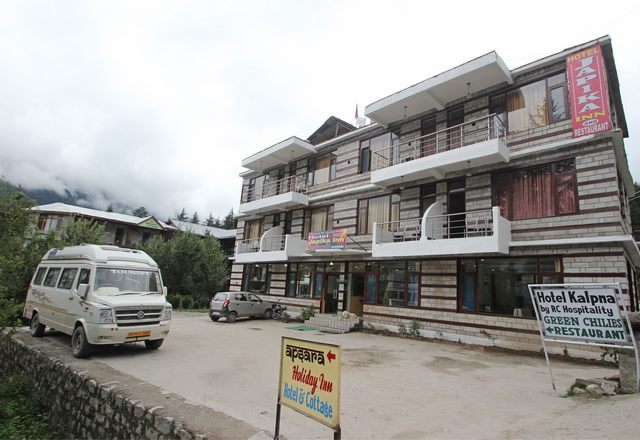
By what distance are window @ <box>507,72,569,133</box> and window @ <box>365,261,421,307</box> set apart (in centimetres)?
650

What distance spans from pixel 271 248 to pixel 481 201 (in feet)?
41.3

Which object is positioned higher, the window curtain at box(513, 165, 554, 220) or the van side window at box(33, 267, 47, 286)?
the window curtain at box(513, 165, 554, 220)

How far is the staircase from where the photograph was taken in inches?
621

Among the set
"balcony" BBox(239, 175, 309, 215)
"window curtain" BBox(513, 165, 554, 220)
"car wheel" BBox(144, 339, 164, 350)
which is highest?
"balcony" BBox(239, 175, 309, 215)

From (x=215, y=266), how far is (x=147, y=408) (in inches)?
874

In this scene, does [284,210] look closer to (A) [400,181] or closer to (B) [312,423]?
(A) [400,181]

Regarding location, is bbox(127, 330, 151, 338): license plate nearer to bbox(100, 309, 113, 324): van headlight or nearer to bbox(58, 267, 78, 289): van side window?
bbox(100, 309, 113, 324): van headlight

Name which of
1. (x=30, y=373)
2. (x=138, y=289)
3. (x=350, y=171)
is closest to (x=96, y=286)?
(x=138, y=289)

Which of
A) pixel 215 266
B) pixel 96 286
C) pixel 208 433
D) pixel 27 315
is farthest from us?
pixel 215 266

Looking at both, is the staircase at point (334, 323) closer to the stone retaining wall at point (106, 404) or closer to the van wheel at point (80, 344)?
the van wheel at point (80, 344)

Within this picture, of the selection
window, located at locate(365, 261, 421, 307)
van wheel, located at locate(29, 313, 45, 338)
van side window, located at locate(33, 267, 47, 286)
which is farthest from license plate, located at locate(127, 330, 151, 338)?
window, located at locate(365, 261, 421, 307)

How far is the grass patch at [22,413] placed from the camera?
7.80m

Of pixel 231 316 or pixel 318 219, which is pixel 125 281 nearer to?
pixel 231 316

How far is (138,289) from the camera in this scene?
9828 millimetres
